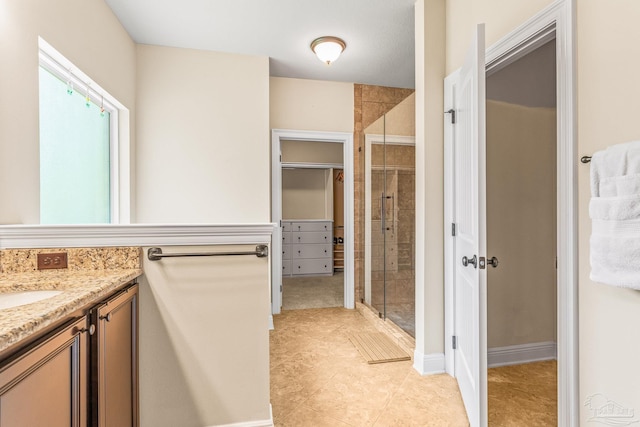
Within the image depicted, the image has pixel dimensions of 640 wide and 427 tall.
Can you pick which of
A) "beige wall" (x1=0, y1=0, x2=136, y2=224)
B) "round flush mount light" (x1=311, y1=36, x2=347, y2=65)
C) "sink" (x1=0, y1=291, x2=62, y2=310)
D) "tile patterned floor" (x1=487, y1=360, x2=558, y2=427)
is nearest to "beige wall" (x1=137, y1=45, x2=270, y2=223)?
"round flush mount light" (x1=311, y1=36, x2=347, y2=65)

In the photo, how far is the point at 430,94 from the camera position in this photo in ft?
7.63

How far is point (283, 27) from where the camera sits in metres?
2.76

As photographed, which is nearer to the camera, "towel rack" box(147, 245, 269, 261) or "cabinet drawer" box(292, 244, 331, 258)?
"towel rack" box(147, 245, 269, 261)

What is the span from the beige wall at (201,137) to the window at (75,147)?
28 cm

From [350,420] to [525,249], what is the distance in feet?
5.75

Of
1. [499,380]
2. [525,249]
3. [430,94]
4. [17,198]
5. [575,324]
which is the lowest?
[499,380]

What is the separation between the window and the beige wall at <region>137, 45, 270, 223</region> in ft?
0.93

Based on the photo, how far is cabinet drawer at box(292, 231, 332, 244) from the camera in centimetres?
602

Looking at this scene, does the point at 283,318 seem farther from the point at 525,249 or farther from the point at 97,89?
the point at 97,89

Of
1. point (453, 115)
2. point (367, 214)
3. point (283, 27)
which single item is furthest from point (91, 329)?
point (367, 214)

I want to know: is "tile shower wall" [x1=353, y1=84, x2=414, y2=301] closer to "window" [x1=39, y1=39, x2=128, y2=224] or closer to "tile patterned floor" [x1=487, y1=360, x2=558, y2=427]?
"tile patterned floor" [x1=487, y1=360, x2=558, y2=427]

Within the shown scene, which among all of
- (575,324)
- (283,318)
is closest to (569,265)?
(575,324)

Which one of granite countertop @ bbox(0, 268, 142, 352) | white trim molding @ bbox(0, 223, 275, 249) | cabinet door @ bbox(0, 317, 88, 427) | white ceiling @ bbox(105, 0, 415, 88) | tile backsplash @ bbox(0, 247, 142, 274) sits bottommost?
cabinet door @ bbox(0, 317, 88, 427)

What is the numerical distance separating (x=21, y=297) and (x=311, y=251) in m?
4.98
